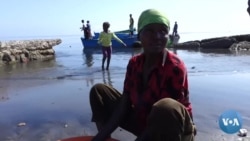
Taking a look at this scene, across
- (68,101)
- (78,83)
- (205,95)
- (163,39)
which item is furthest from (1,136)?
(78,83)

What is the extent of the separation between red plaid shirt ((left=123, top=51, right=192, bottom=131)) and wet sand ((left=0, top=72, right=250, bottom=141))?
4.87 ft

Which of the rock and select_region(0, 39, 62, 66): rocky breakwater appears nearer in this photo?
select_region(0, 39, 62, 66): rocky breakwater

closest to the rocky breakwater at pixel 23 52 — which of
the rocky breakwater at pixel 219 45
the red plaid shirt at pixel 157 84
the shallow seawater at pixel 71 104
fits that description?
the shallow seawater at pixel 71 104

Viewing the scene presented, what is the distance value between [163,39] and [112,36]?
10.1 meters

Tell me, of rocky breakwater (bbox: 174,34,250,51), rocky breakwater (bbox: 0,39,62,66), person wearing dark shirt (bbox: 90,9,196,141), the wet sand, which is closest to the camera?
person wearing dark shirt (bbox: 90,9,196,141)

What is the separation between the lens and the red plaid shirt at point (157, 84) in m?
2.69

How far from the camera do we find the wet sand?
4.70m

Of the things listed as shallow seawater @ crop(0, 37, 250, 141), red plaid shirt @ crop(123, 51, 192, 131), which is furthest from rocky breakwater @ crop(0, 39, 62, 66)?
red plaid shirt @ crop(123, 51, 192, 131)

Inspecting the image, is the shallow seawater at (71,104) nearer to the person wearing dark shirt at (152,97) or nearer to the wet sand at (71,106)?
the wet sand at (71,106)

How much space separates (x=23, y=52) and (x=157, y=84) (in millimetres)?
15643

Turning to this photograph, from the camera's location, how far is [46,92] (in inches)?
314

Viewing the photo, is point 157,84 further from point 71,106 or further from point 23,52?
point 23,52

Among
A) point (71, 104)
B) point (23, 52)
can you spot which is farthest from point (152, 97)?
point (23, 52)

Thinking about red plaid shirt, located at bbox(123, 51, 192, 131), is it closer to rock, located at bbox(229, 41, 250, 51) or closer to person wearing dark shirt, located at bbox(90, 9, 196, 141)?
person wearing dark shirt, located at bbox(90, 9, 196, 141)
